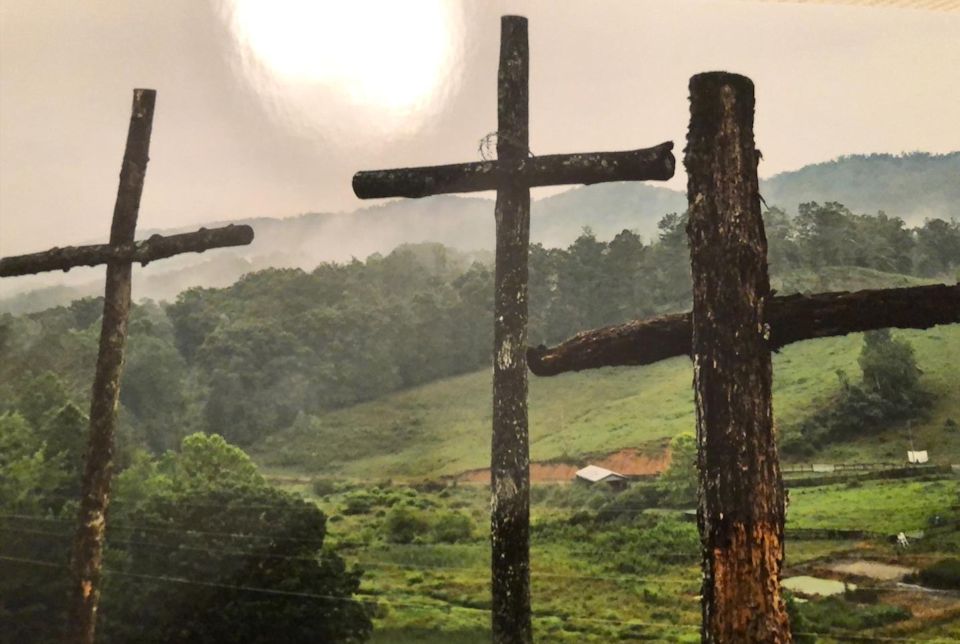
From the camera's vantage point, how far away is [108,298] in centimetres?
446

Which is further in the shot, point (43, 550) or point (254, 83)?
point (254, 83)

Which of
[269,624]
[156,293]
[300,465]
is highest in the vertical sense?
[156,293]

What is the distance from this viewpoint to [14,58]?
4582 millimetres

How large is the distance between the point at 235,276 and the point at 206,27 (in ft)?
4.60

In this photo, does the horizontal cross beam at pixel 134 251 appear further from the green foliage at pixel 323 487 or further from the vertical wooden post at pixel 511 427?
the vertical wooden post at pixel 511 427

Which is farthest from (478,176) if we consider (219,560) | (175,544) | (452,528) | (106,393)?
(175,544)

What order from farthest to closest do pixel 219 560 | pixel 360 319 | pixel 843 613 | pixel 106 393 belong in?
pixel 360 319 < pixel 219 560 < pixel 106 393 < pixel 843 613

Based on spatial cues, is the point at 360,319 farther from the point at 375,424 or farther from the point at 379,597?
the point at 379,597

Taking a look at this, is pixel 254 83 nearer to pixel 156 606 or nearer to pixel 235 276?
pixel 235 276

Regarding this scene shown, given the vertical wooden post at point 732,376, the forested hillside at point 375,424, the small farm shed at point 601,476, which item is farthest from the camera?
the small farm shed at point 601,476

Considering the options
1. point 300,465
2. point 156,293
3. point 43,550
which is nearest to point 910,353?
point 300,465

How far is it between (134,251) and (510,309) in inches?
85.6

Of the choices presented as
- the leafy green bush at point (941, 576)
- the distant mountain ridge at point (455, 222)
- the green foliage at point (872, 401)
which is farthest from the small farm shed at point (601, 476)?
the leafy green bush at point (941, 576)

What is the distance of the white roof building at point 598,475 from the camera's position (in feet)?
15.3
